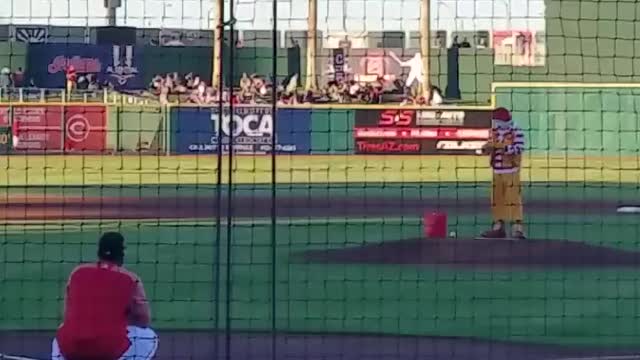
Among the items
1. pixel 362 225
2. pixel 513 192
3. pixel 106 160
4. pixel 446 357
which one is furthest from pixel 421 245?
pixel 106 160

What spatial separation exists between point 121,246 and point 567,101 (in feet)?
83.8

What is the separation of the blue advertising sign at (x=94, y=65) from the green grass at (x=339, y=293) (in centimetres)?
1499

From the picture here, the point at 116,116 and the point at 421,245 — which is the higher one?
the point at 116,116

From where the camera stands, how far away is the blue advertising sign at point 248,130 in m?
31.7

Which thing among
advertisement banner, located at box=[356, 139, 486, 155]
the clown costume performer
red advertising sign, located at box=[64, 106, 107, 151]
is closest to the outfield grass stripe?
the clown costume performer

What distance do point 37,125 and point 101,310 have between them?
87.9ft

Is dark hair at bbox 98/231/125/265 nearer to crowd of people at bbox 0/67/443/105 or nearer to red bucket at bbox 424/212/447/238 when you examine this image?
red bucket at bbox 424/212/447/238

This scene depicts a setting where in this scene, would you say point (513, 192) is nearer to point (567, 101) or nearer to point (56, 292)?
point (56, 292)

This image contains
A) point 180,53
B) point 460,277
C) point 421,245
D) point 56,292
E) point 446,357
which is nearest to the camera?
point 446,357

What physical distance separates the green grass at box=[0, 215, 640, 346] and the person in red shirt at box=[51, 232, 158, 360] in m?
3.81

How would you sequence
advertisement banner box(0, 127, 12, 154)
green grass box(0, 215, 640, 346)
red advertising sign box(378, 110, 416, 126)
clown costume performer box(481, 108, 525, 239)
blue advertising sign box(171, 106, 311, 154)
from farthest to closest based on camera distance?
red advertising sign box(378, 110, 416, 126), blue advertising sign box(171, 106, 311, 154), advertisement banner box(0, 127, 12, 154), clown costume performer box(481, 108, 525, 239), green grass box(0, 215, 640, 346)

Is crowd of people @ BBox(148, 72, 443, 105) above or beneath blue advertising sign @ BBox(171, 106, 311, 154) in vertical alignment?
above

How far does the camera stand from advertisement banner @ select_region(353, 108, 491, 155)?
3334cm

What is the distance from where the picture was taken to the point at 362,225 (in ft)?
68.4
